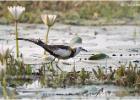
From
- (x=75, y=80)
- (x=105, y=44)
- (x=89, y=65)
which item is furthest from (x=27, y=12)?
(x=75, y=80)

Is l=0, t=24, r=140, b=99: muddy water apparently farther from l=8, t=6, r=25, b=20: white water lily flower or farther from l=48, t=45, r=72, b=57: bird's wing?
l=8, t=6, r=25, b=20: white water lily flower

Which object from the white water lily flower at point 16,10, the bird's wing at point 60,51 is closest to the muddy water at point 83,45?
the bird's wing at point 60,51

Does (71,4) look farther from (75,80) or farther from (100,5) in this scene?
(75,80)

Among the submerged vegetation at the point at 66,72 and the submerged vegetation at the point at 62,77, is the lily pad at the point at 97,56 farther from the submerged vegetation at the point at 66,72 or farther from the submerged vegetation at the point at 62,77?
the submerged vegetation at the point at 62,77

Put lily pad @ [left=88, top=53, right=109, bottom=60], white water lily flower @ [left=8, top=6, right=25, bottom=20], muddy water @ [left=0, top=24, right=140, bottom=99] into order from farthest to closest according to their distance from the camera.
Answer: lily pad @ [left=88, top=53, right=109, bottom=60]
white water lily flower @ [left=8, top=6, right=25, bottom=20]
muddy water @ [left=0, top=24, right=140, bottom=99]

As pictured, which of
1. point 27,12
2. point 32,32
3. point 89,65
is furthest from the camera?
point 27,12

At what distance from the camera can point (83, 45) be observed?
28.0 feet

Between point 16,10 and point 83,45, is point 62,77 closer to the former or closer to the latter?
point 16,10

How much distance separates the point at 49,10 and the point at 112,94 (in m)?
7.67

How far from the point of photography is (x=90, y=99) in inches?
203

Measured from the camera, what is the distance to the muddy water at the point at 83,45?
549 cm

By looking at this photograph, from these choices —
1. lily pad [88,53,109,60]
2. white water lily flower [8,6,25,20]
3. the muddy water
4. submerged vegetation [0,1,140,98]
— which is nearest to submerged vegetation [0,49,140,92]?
submerged vegetation [0,1,140,98]

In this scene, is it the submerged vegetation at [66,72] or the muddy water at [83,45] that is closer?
the muddy water at [83,45]

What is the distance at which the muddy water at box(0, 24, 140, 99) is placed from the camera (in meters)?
5.49
